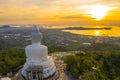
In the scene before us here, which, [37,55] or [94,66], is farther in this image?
[94,66]

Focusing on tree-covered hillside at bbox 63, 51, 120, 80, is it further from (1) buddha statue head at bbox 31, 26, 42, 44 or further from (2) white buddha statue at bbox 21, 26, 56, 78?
(1) buddha statue head at bbox 31, 26, 42, 44

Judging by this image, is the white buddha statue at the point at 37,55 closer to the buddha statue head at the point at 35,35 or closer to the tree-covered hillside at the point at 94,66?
the buddha statue head at the point at 35,35

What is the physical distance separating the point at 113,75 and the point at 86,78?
8.35 meters

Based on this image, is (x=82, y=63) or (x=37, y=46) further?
(x=82, y=63)

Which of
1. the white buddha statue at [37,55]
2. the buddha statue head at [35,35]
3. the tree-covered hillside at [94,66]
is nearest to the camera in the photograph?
the white buddha statue at [37,55]

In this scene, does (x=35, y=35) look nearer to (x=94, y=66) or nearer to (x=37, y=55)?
(x=37, y=55)

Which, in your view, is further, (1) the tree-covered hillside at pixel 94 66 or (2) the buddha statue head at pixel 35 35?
(1) the tree-covered hillside at pixel 94 66

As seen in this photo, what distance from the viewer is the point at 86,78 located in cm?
1898

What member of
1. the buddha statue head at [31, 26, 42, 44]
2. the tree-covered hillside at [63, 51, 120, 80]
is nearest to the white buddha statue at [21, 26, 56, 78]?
the buddha statue head at [31, 26, 42, 44]

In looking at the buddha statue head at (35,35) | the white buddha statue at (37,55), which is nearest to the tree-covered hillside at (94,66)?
the white buddha statue at (37,55)

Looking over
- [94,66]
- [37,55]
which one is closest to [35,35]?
[37,55]

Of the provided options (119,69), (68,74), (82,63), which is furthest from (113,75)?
(68,74)

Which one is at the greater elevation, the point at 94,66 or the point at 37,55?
the point at 37,55

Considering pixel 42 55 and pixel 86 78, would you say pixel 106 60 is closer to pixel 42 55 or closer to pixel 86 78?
pixel 86 78
